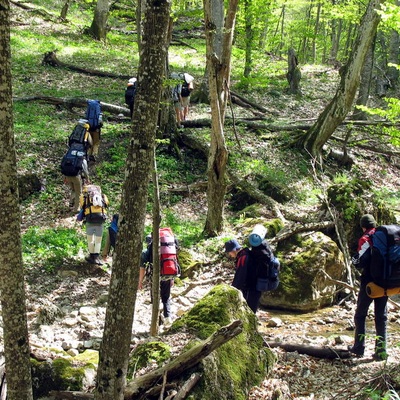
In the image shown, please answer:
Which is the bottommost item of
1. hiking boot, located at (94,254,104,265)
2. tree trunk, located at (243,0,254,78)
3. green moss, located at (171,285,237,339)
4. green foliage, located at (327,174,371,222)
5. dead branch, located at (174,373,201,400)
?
hiking boot, located at (94,254,104,265)

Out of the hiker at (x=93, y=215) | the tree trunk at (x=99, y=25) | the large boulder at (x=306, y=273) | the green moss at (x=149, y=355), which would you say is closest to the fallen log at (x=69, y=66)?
the tree trunk at (x=99, y=25)

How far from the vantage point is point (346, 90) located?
43.5 ft

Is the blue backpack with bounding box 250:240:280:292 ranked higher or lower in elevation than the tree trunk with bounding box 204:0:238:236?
A: lower

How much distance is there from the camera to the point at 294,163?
14.3 metres

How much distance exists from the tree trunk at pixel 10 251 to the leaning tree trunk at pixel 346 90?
10.5 m

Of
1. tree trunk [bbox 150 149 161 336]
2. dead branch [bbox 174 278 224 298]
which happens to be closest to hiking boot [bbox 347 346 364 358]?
tree trunk [bbox 150 149 161 336]

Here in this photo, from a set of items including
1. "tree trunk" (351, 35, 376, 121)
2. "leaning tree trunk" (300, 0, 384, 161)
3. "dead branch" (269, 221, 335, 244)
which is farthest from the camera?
"tree trunk" (351, 35, 376, 121)

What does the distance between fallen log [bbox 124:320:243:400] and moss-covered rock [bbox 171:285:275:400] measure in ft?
0.45

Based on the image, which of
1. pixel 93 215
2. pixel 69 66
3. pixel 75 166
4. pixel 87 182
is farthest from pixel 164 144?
pixel 69 66

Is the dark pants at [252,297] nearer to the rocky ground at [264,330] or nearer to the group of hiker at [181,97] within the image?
the rocky ground at [264,330]

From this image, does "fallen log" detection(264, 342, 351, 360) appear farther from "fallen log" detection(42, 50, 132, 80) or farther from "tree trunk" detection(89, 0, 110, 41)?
"tree trunk" detection(89, 0, 110, 41)

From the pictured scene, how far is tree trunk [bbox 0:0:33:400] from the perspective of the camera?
125 inches

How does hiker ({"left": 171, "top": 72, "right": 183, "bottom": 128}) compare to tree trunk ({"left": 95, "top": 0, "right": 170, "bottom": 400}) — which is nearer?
tree trunk ({"left": 95, "top": 0, "right": 170, "bottom": 400})

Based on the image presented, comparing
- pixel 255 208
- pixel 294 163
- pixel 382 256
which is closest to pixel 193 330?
pixel 382 256
